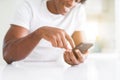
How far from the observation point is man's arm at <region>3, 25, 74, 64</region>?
760mm

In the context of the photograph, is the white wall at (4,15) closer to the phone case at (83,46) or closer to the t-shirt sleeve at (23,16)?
the t-shirt sleeve at (23,16)

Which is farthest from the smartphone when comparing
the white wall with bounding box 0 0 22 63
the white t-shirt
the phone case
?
A: the white wall with bounding box 0 0 22 63

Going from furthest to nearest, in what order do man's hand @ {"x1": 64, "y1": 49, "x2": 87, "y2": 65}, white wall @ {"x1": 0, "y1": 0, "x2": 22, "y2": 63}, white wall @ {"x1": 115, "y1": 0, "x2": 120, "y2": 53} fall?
white wall @ {"x1": 115, "y1": 0, "x2": 120, "y2": 53} < white wall @ {"x1": 0, "y1": 0, "x2": 22, "y2": 63} < man's hand @ {"x1": 64, "y1": 49, "x2": 87, "y2": 65}

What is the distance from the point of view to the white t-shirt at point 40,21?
104cm

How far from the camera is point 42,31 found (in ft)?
2.60

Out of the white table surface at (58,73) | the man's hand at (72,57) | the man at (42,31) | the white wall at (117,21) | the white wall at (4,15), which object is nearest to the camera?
the white table surface at (58,73)

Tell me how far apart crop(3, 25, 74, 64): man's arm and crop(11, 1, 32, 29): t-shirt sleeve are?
0.06ft

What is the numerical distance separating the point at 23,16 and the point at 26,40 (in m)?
0.21

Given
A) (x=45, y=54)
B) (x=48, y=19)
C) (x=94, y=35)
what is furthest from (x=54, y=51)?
(x=94, y=35)

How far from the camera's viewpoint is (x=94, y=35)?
284 cm

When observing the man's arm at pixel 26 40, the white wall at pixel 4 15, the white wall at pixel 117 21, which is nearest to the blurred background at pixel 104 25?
the white wall at pixel 117 21

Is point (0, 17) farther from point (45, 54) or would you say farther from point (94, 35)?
point (45, 54)

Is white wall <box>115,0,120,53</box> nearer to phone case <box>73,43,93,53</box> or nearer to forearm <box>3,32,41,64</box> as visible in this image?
phone case <box>73,43,93,53</box>

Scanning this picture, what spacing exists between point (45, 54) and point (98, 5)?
73.1 inches
